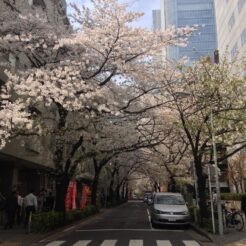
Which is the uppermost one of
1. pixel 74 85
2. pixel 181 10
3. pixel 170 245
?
pixel 181 10

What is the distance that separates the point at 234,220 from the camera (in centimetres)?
1792

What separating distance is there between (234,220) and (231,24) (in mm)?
52049

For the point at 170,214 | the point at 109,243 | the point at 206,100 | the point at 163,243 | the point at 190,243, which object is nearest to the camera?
the point at 109,243

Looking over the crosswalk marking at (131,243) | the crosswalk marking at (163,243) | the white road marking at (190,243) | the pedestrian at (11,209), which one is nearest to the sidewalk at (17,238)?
the crosswalk marking at (131,243)

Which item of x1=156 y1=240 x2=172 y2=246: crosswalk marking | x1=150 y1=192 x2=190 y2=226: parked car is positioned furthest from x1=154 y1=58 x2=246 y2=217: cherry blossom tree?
x1=156 y1=240 x2=172 y2=246: crosswalk marking

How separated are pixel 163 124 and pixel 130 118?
371 cm

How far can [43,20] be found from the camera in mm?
16781

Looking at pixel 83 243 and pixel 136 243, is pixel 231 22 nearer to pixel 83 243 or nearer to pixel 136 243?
pixel 136 243

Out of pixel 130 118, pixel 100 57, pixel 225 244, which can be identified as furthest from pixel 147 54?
pixel 225 244

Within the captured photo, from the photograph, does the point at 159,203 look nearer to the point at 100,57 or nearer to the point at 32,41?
the point at 100,57

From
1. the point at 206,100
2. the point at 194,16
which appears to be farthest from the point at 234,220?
the point at 194,16

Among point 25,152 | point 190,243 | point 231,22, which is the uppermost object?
point 231,22

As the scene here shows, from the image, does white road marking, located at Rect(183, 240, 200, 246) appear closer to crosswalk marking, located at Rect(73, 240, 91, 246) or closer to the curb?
the curb

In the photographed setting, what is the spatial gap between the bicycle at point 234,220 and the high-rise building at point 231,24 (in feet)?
116
